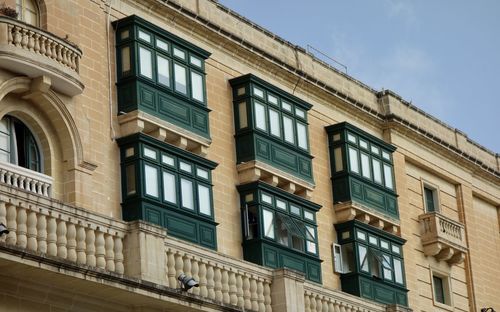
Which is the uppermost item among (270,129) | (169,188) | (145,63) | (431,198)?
(431,198)

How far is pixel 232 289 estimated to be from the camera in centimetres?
2777

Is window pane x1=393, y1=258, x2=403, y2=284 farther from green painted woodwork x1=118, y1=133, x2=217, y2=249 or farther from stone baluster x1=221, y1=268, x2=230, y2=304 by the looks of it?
stone baluster x1=221, y1=268, x2=230, y2=304

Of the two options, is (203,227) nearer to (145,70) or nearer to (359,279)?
(145,70)

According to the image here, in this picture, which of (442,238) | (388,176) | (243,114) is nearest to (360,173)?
(388,176)

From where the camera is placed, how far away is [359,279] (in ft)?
Result: 121

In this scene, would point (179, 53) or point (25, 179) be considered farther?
point (179, 53)

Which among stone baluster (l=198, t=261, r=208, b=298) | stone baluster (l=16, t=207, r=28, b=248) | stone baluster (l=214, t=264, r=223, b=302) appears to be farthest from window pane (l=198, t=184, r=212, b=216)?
stone baluster (l=16, t=207, r=28, b=248)

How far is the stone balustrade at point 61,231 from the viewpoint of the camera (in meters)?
22.8

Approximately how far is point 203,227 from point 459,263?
524 inches

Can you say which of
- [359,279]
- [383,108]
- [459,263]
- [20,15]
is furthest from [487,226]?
[20,15]

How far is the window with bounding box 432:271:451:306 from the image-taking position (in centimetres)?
4205

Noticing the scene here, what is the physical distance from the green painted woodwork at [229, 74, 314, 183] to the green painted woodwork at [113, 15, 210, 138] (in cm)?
164

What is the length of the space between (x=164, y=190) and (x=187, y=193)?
0.95 m

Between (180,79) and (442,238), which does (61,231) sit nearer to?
(180,79)
